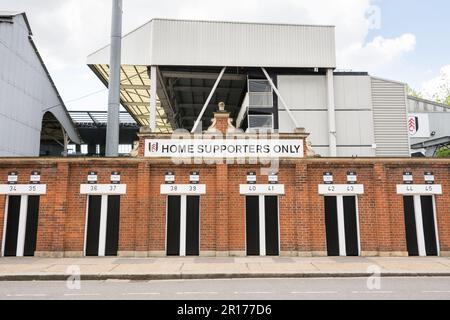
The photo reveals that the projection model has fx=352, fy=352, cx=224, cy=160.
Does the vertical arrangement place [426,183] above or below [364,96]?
below

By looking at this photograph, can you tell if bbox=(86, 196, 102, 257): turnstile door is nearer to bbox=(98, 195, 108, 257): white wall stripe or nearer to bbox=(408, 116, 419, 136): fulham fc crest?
bbox=(98, 195, 108, 257): white wall stripe

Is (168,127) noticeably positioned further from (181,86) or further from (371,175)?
(371,175)

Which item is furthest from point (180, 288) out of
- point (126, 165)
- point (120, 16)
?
point (120, 16)

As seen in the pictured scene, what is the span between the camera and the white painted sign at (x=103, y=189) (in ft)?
46.9

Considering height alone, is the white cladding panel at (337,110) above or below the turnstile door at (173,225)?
above

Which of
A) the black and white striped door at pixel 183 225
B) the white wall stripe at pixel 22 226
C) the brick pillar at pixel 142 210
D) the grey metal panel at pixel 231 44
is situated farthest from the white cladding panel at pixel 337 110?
the white wall stripe at pixel 22 226

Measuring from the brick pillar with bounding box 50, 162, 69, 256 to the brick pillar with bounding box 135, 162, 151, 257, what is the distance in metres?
2.90

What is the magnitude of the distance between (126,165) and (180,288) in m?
6.78

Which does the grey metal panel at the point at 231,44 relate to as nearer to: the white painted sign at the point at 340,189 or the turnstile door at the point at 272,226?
the white painted sign at the point at 340,189

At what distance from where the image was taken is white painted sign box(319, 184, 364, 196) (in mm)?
14430

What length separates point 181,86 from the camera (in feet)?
103

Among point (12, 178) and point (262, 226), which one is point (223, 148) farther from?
point (12, 178)

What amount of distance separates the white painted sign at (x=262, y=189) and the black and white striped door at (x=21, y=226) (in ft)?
27.7
